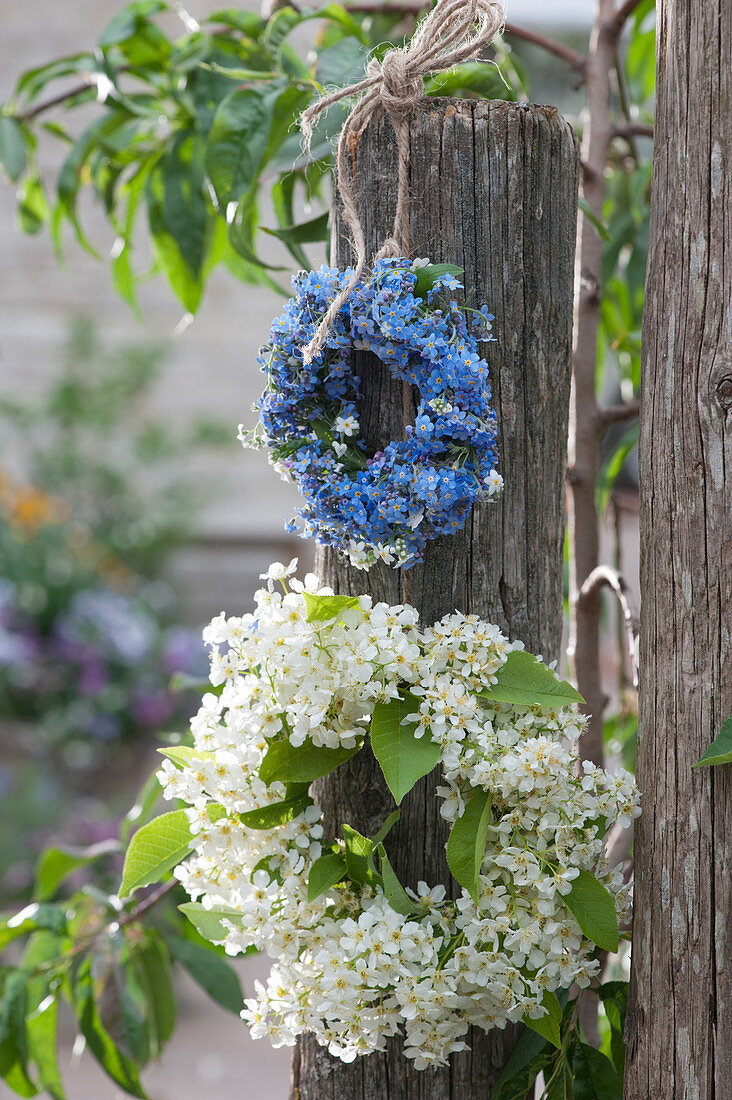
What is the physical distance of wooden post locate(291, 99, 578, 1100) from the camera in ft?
3.19

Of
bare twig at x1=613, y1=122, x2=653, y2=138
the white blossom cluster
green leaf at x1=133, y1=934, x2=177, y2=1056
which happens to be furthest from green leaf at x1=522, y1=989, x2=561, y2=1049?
bare twig at x1=613, y1=122, x2=653, y2=138

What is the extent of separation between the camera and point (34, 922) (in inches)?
54.3

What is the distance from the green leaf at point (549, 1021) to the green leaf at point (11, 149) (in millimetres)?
1357

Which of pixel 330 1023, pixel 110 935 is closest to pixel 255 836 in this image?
pixel 330 1023

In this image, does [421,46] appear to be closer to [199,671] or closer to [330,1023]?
[330,1023]

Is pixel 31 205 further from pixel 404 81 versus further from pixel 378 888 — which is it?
pixel 378 888

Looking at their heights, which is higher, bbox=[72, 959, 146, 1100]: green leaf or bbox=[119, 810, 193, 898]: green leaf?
bbox=[119, 810, 193, 898]: green leaf

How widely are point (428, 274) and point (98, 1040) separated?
1.07 m

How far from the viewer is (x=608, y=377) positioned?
14.0 ft

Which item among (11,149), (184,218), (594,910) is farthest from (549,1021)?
(11,149)

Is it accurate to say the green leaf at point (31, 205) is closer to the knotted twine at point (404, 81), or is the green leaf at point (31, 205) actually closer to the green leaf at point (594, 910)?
the knotted twine at point (404, 81)

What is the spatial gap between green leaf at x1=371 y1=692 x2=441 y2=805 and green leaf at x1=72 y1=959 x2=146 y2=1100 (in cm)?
71

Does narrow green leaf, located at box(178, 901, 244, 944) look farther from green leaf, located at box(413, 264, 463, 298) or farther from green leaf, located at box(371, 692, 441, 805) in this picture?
green leaf, located at box(413, 264, 463, 298)

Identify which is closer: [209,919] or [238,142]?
[209,919]
